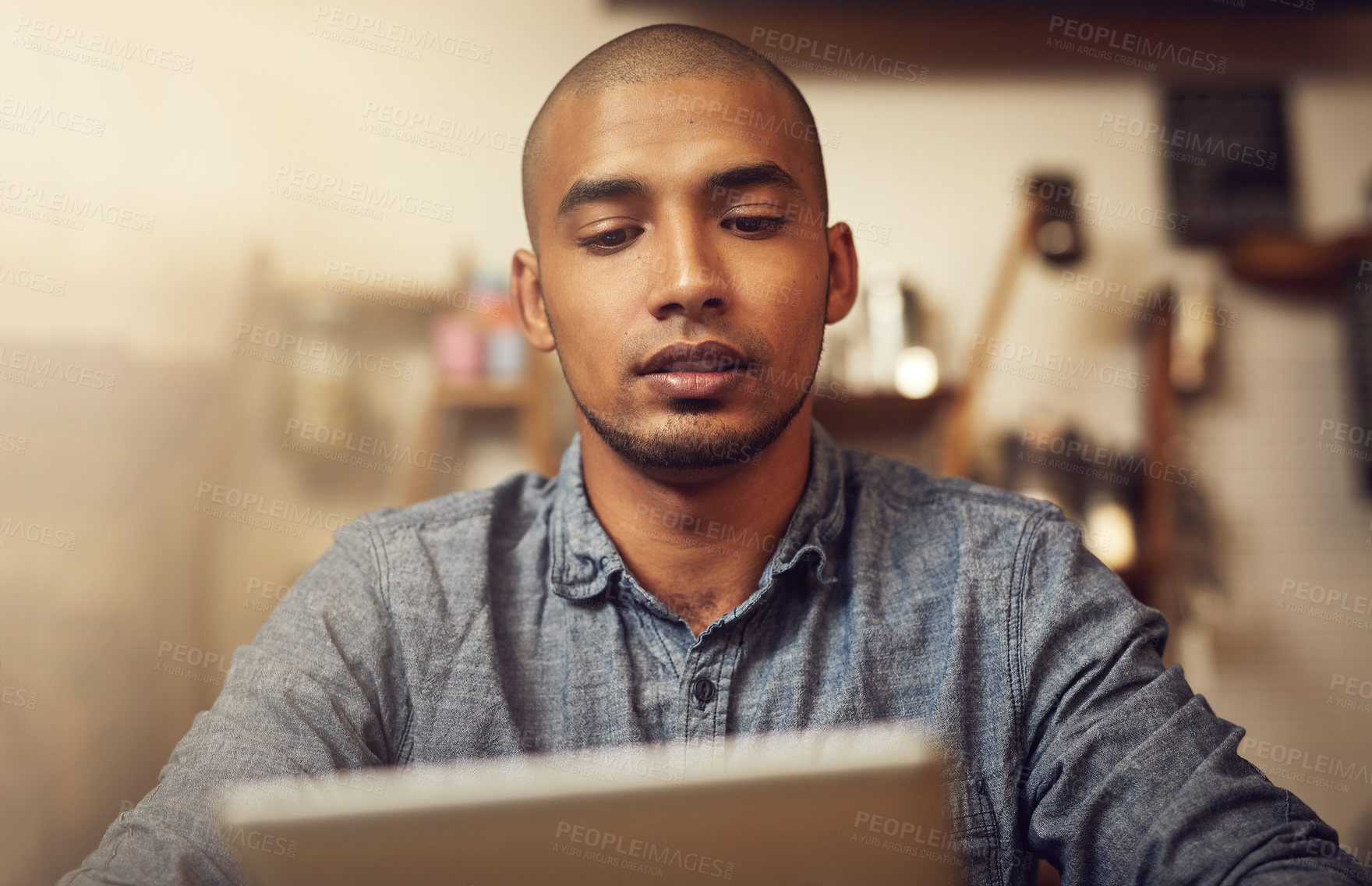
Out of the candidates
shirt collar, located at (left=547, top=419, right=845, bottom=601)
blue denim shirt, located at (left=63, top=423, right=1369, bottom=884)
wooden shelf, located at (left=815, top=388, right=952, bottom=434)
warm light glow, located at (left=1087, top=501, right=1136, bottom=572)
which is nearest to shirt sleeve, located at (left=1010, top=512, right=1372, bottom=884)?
blue denim shirt, located at (left=63, top=423, right=1369, bottom=884)

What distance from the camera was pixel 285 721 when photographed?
107 centimetres

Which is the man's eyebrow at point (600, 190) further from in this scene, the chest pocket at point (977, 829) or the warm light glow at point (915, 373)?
the warm light glow at point (915, 373)

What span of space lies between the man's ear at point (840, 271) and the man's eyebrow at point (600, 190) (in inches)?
13.5

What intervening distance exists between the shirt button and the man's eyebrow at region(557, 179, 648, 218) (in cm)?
63

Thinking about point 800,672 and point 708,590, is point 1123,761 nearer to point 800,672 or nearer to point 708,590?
point 800,672

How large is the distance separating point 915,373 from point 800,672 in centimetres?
170

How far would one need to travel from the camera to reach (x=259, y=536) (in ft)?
8.60

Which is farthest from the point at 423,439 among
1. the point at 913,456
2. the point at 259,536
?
the point at 913,456

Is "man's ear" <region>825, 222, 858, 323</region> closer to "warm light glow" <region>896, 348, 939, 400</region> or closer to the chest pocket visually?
the chest pocket

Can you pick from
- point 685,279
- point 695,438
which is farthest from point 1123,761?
point 685,279

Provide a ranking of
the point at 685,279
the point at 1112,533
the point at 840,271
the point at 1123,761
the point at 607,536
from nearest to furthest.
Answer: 1. the point at 1123,761
2. the point at 685,279
3. the point at 607,536
4. the point at 840,271
5. the point at 1112,533

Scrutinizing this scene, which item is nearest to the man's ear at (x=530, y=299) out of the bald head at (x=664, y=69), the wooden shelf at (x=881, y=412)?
the bald head at (x=664, y=69)

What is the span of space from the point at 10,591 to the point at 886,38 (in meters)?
2.91

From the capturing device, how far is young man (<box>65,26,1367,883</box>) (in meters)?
1.08
